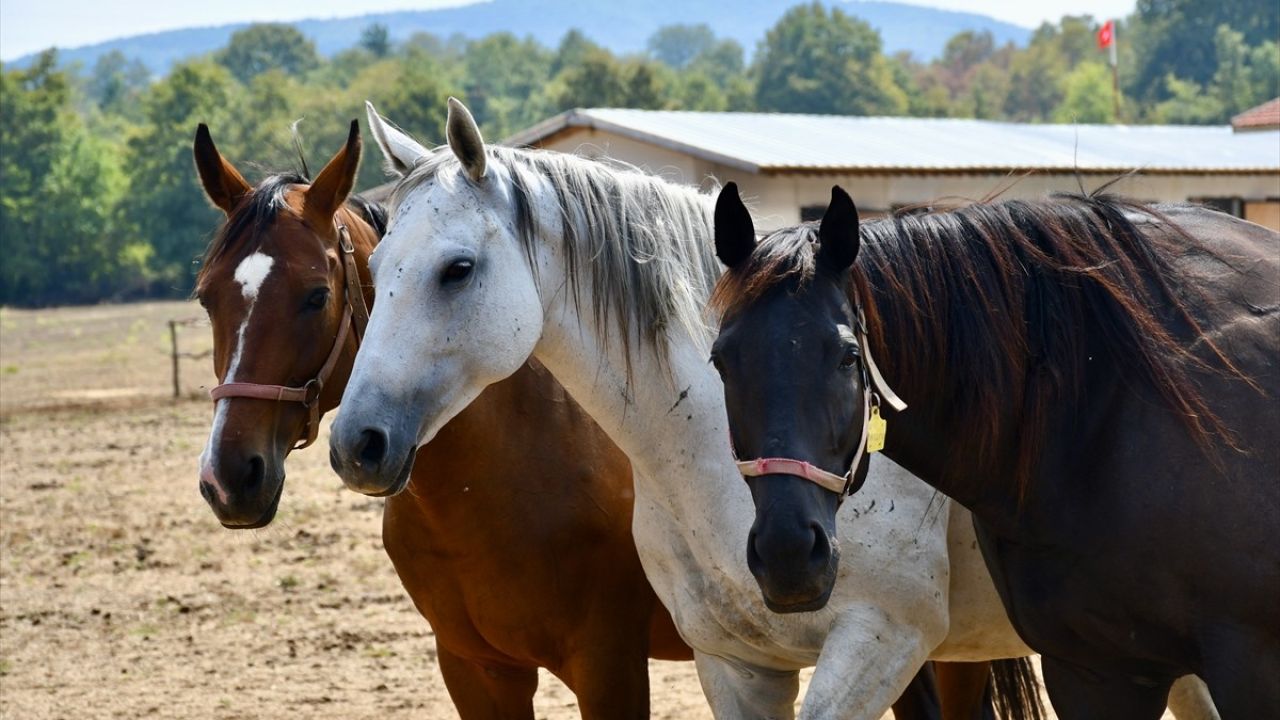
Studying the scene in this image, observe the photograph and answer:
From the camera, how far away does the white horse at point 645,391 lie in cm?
301

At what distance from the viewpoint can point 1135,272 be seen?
2.96 meters

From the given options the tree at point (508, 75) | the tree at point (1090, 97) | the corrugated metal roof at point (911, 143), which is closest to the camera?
the corrugated metal roof at point (911, 143)

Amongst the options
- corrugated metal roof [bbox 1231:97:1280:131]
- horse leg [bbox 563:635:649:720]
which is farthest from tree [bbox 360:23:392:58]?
horse leg [bbox 563:635:649:720]

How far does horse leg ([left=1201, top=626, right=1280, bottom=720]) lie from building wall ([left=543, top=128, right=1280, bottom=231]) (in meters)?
7.51

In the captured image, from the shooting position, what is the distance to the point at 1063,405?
2.87 metres

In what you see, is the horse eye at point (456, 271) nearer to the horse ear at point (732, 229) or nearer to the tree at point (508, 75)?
the horse ear at point (732, 229)

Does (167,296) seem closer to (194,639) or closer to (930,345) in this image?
(194,639)

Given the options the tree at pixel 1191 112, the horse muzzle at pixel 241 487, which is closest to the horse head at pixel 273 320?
the horse muzzle at pixel 241 487

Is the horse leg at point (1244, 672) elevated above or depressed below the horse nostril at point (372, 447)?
below

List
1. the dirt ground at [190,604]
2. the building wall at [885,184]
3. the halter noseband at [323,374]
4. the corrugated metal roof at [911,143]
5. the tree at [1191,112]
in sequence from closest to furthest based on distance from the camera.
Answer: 1. the halter noseband at [323,374]
2. the dirt ground at [190,604]
3. the building wall at [885,184]
4. the corrugated metal roof at [911,143]
5. the tree at [1191,112]

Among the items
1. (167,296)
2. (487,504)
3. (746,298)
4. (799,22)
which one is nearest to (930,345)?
(746,298)

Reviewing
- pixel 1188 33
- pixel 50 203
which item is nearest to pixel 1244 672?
pixel 50 203

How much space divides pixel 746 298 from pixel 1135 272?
88cm

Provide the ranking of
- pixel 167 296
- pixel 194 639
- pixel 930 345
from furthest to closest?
pixel 167 296 → pixel 194 639 → pixel 930 345
